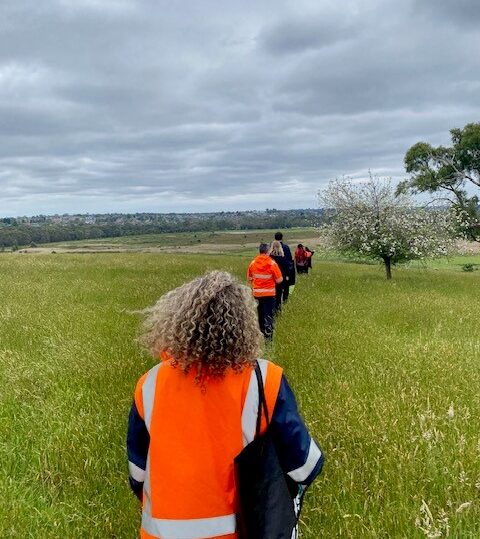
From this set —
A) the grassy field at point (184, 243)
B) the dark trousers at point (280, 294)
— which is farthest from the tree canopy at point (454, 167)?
the grassy field at point (184, 243)

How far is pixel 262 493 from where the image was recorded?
7.75ft

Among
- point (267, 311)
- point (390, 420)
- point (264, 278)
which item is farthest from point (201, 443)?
point (267, 311)

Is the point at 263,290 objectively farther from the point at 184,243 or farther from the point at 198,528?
the point at 184,243

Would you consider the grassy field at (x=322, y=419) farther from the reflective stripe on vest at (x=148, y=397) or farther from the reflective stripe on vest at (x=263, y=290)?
the reflective stripe on vest at (x=148, y=397)

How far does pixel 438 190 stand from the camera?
34.2 metres

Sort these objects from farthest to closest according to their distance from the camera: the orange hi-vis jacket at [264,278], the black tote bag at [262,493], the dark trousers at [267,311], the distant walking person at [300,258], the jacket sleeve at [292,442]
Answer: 1. the distant walking person at [300,258]
2. the orange hi-vis jacket at [264,278]
3. the dark trousers at [267,311]
4. the jacket sleeve at [292,442]
5. the black tote bag at [262,493]

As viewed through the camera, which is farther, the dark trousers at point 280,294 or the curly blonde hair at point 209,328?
the dark trousers at point 280,294

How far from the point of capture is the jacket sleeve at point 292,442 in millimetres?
2465

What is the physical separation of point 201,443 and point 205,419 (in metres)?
0.13

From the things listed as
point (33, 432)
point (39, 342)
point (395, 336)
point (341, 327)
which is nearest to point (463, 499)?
point (33, 432)

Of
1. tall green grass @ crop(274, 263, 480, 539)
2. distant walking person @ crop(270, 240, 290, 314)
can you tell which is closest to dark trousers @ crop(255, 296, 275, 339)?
tall green grass @ crop(274, 263, 480, 539)

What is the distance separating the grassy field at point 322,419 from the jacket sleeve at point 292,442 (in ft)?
3.99

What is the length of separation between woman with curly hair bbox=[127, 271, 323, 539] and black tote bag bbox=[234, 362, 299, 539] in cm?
6

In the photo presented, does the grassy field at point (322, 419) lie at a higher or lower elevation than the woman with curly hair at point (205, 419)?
lower
